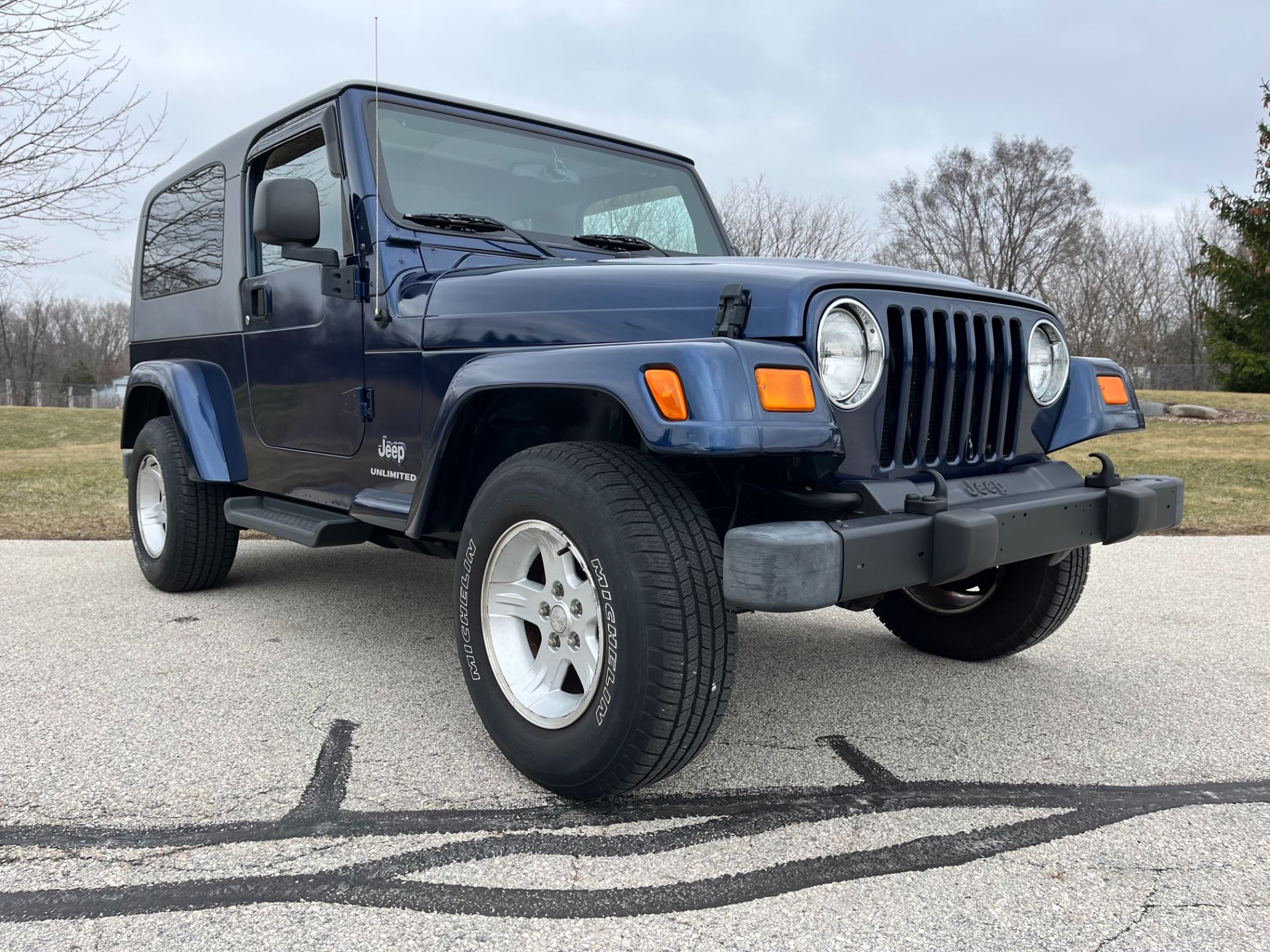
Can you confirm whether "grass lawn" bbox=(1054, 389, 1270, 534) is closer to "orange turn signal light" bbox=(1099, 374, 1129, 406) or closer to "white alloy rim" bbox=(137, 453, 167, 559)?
"orange turn signal light" bbox=(1099, 374, 1129, 406)

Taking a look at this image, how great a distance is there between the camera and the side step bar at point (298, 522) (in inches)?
137

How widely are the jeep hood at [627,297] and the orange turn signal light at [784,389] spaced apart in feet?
0.57

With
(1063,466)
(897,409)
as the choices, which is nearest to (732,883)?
(897,409)

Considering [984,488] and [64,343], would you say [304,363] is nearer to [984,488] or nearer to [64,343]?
[984,488]

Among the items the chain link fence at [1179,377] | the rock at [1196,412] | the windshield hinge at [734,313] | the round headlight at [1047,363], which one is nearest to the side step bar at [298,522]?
the windshield hinge at [734,313]

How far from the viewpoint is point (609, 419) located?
2742 millimetres

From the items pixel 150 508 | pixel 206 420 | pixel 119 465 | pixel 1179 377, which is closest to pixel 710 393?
pixel 206 420

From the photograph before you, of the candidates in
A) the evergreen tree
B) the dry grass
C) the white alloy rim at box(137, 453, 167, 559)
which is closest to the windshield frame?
the white alloy rim at box(137, 453, 167, 559)

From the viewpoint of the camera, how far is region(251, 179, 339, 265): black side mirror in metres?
2.99

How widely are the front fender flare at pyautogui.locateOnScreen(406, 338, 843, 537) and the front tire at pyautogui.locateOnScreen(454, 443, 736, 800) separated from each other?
0.19m

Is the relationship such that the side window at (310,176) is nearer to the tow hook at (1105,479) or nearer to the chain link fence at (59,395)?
the tow hook at (1105,479)

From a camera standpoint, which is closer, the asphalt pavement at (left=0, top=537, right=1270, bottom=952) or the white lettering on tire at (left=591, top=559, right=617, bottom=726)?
the asphalt pavement at (left=0, top=537, right=1270, bottom=952)

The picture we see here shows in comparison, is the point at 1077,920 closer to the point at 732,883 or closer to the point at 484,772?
the point at 732,883

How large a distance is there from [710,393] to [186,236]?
12.1ft
